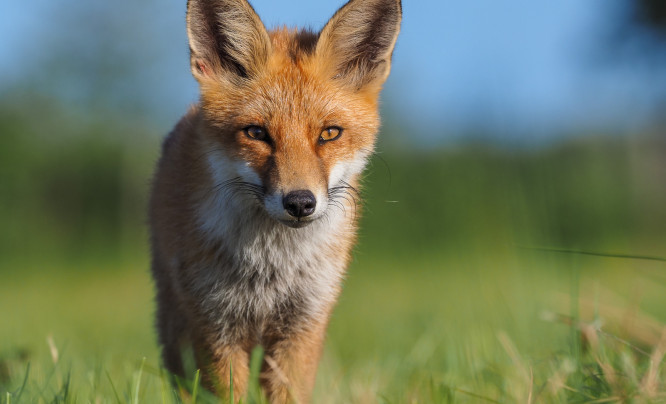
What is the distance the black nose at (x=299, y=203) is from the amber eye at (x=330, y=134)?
0.48m

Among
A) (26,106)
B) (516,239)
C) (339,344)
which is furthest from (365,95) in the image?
(26,106)

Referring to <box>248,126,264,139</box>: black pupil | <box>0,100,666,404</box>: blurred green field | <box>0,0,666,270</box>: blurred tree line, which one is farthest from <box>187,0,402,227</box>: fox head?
<box>0,0,666,270</box>: blurred tree line

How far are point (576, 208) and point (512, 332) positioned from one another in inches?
327

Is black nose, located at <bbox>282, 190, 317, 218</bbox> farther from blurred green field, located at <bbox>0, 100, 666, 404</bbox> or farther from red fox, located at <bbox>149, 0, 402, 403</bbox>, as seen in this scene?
blurred green field, located at <bbox>0, 100, 666, 404</bbox>

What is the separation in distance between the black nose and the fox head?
10 centimetres

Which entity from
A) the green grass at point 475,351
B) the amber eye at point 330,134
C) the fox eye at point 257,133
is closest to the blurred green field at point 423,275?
the green grass at point 475,351

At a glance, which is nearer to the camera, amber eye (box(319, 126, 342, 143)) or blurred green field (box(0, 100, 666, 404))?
blurred green field (box(0, 100, 666, 404))

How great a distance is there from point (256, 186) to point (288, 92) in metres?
0.54

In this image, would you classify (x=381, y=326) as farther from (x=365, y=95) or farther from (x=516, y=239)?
(x=516, y=239)

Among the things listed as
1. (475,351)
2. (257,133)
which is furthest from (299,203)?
(475,351)

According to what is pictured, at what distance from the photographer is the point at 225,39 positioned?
363 centimetres

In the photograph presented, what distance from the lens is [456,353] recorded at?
3.91 m

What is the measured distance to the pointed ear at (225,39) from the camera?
136 inches

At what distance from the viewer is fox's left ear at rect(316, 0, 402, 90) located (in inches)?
138
